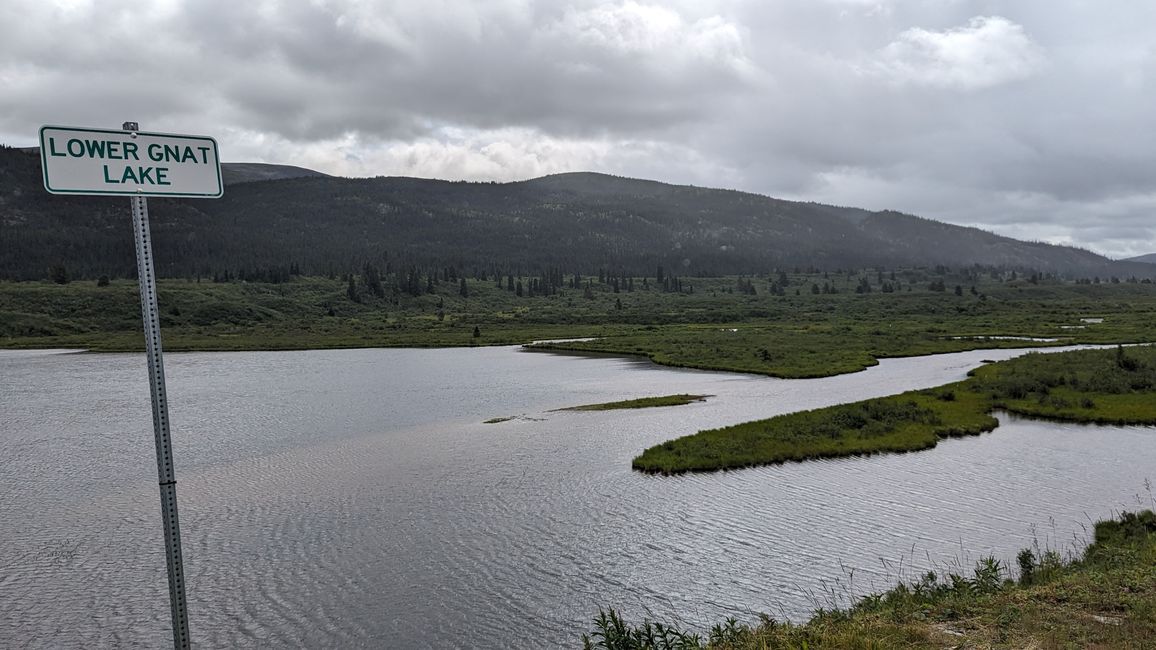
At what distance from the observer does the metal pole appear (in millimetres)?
6801

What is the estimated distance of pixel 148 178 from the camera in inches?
278

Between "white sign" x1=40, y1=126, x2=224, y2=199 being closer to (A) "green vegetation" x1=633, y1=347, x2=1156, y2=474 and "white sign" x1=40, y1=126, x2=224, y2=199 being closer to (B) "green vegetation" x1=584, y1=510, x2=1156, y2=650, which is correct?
(B) "green vegetation" x1=584, y1=510, x2=1156, y2=650

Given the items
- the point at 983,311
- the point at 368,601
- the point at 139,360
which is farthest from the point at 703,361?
the point at 983,311

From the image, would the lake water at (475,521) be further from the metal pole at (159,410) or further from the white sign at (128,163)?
the white sign at (128,163)

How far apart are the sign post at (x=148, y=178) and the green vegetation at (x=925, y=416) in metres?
24.3

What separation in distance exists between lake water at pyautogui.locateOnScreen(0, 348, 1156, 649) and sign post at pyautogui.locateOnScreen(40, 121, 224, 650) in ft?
30.7

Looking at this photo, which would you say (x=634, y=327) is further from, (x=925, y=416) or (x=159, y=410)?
(x=159, y=410)

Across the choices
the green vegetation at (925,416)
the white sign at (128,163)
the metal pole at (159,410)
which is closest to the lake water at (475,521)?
the green vegetation at (925,416)

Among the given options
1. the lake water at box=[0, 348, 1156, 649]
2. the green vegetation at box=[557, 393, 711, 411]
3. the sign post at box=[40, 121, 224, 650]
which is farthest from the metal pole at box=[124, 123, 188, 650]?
the green vegetation at box=[557, 393, 711, 411]

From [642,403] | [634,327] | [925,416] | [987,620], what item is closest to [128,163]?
[987,620]

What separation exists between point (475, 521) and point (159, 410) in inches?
684

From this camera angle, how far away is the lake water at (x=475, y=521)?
16.6 m

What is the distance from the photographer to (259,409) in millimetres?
50531

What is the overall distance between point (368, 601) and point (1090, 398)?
44.5 meters
